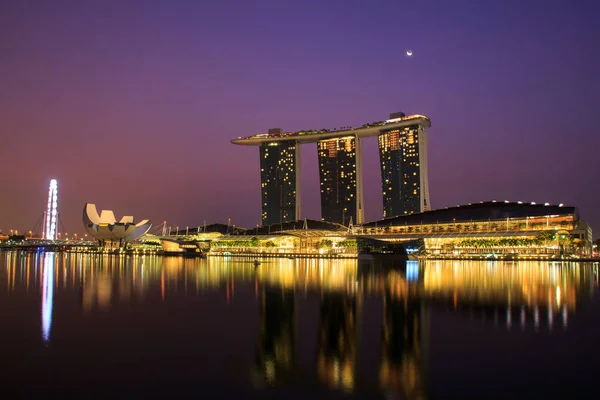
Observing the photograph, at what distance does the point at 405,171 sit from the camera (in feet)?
394

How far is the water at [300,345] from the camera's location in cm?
971

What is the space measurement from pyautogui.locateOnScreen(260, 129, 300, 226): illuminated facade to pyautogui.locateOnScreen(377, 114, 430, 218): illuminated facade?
2480 centimetres

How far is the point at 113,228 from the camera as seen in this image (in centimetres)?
11338

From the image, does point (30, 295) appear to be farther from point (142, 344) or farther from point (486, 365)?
point (486, 365)

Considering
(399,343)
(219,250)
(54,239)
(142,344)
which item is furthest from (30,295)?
(54,239)

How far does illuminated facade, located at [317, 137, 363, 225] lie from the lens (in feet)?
435

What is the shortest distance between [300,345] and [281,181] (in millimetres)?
125768

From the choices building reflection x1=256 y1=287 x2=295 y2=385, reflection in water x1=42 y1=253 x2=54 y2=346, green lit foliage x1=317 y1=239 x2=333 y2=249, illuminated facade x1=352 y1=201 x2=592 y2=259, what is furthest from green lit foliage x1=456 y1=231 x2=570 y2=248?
reflection in water x1=42 y1=253 x2=54 y2=346

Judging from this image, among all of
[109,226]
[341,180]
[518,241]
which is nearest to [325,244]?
[518,241]

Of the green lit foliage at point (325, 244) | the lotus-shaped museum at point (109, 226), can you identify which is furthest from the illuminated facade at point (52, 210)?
the green lit foliage at point (325, 244)

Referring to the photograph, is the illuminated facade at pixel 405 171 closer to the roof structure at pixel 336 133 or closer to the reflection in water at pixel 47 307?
the roof structure at pixel 336 133

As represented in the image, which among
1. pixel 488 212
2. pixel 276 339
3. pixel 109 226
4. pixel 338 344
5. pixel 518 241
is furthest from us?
pixel 109 226

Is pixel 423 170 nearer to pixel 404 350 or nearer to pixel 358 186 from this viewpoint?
pixel 358 186

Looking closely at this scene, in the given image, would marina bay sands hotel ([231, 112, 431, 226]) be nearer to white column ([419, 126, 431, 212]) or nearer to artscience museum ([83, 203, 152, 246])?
white column ([419, 126, 431, 212])
